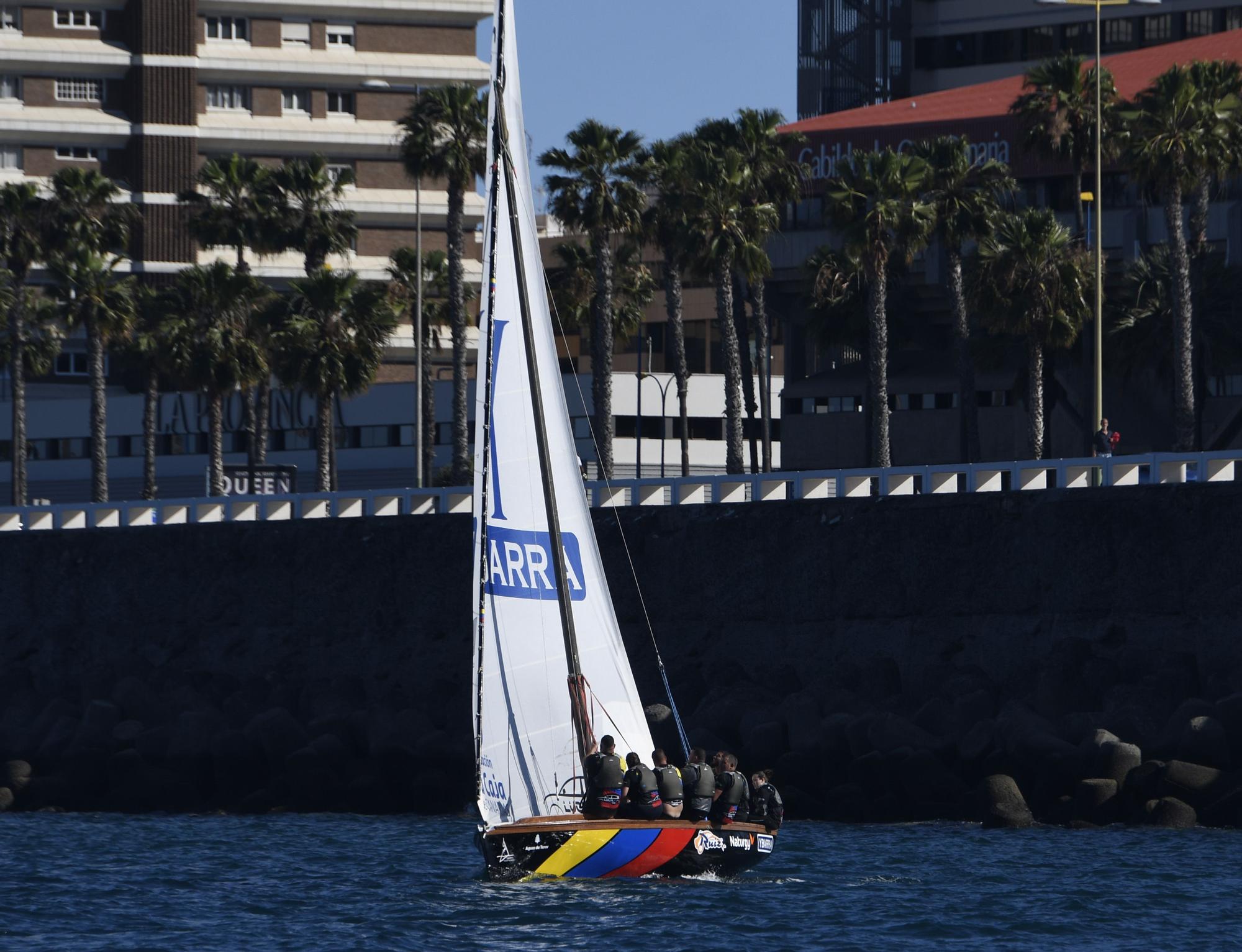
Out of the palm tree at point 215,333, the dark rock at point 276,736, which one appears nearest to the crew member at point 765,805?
the dark rock at point 276,736

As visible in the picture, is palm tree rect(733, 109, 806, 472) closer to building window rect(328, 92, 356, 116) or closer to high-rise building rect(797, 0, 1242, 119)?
high-rise building rect(797, 0, 1242, 119)

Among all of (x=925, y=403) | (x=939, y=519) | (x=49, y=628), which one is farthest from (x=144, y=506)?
(x=925, y=403)

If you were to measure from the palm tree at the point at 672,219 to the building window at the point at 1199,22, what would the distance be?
123ft

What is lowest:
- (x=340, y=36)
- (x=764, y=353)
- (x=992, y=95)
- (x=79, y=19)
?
(x=764, y=353)

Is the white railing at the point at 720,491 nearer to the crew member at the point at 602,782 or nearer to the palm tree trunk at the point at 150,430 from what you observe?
the crew member at the point at 602,782

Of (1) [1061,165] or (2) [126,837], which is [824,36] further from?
(2) [126,837]

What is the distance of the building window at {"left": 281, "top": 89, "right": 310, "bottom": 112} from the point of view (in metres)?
104

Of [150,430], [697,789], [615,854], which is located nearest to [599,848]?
[615,854]

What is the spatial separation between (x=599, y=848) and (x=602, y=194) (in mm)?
40288

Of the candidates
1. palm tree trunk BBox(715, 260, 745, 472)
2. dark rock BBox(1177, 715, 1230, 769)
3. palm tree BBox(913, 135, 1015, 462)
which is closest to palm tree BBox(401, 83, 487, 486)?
palm tree trunk BBox(715, 260, 745, 472)

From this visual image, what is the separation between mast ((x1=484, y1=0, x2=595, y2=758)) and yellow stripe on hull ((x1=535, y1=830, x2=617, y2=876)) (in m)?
0.98

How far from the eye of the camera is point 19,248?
Answer: 73.8 metres

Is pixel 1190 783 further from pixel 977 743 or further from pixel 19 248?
pixel 19 248

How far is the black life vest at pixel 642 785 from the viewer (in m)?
26.2
